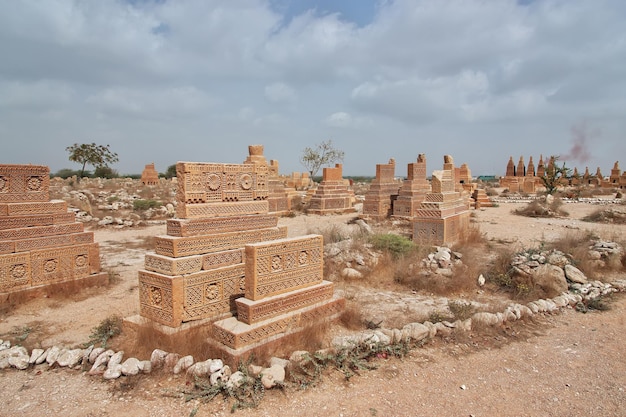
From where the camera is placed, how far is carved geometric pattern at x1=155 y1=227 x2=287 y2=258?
203 inches

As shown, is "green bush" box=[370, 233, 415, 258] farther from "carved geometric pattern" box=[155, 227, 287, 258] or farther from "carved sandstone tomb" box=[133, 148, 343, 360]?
"carved geometric pattern" box=[155, 227, 287, 258]

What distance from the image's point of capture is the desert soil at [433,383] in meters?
3.56

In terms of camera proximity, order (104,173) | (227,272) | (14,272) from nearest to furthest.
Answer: (227,272), (14,272), (104,173)

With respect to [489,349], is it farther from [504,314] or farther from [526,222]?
[526,222]

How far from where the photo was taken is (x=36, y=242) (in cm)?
709

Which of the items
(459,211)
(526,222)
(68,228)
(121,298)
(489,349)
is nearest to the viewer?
(489,349)

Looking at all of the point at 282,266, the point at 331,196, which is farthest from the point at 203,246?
the point at 331,196

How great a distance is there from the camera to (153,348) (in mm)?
4570

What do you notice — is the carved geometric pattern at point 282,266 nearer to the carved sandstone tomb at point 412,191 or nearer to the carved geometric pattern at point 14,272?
the carved geometric pattern at point 14,272

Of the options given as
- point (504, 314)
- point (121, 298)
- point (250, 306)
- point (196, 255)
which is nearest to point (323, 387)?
point (250, 306)

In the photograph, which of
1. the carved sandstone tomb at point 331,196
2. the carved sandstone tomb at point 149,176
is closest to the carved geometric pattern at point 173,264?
the carved sandstone tomb at point 331,196

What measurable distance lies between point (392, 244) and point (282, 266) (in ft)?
15.8

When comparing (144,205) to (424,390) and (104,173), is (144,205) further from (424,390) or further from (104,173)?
(104,173)

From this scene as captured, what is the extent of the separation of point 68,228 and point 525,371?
7.98 meters
